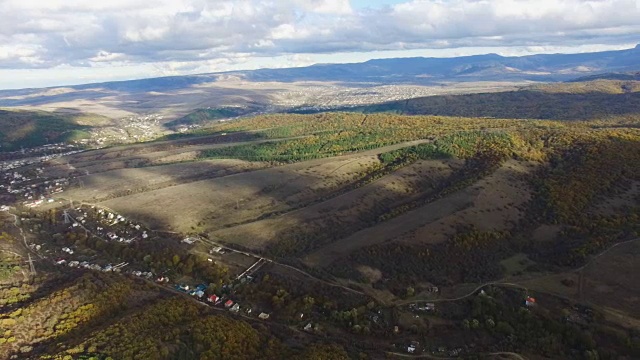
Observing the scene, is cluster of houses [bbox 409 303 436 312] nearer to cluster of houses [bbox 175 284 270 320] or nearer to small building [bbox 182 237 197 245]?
cluster of houses [bbox 175 284 270 320]

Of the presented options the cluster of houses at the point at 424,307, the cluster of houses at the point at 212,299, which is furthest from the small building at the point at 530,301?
the cluster of houses at the point at 212,299

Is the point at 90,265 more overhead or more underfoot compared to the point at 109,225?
more underfoot

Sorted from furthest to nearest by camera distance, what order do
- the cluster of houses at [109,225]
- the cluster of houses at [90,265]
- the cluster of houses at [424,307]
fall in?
the cluster of houses at [109,225] < the cluster of houses at [90,265] < the cluster of houses at [424,307]

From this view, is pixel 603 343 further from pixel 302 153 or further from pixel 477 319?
pixel 302 153

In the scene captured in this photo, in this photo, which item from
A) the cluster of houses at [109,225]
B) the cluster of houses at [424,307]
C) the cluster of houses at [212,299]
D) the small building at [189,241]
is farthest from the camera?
the cluster of houses at [109,225]

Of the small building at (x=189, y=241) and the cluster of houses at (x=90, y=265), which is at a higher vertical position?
the small building at (x=189, y=241)

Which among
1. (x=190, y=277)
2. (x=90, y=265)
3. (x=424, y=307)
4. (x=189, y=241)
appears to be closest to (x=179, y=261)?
(x=190, y=277)

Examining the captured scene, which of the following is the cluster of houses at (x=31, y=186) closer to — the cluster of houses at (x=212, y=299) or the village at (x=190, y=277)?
the village at (x=190, y=277)

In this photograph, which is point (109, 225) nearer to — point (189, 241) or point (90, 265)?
point (90, 265)

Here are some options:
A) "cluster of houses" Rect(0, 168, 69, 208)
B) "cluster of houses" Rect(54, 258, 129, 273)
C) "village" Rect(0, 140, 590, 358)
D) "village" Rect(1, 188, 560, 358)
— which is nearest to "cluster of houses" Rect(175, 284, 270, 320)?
"village" Rect(1, 188, 560, 358)

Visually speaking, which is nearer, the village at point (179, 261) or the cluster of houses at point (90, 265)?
the village at point (179, 261)

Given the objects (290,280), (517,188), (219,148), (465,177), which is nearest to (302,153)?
(219,148)
